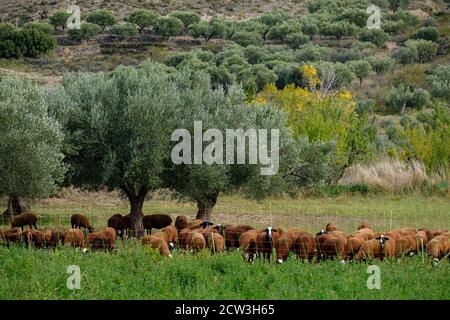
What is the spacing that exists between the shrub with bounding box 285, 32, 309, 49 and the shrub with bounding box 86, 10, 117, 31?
18.8 metres

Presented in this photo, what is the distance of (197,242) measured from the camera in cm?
1834

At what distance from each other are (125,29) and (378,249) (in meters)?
65.5

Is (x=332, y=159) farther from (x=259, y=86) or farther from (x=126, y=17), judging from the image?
(x=126, y=17)

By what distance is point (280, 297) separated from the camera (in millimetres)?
13312

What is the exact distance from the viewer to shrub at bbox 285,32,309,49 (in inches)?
3159

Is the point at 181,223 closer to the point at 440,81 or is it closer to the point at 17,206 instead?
the point at 17,206

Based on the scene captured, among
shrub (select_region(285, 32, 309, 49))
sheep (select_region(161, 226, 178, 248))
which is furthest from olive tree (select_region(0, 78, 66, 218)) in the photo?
shrub (select_region(285, 32, 309, 49))

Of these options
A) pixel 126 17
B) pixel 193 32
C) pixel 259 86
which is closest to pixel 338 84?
pixel 259 86

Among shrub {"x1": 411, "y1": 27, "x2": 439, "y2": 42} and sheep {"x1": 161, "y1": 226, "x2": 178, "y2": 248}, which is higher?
shrub {"x1": 411, "y1": 27, "x2": 439, "y2": 42}

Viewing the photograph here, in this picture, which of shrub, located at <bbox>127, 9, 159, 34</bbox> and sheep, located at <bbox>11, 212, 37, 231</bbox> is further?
shrub, located at <bbox>127, 9, 159, 34</bbox>

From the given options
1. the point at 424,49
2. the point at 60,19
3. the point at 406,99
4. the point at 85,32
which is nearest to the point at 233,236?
the point at 406,99

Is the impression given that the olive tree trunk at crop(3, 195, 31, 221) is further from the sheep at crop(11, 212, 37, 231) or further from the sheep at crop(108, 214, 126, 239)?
the sheep at crop(108, 214, 126, 239)

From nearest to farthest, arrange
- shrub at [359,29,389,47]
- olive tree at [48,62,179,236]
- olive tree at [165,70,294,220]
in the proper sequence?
olive tree at [48,62,179,236]
olive tree at [165,70,294,220]
shrub at [359,29,389,47]

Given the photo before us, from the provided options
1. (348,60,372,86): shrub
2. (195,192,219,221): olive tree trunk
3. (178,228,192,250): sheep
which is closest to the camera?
(178,228,192,250): sheep
